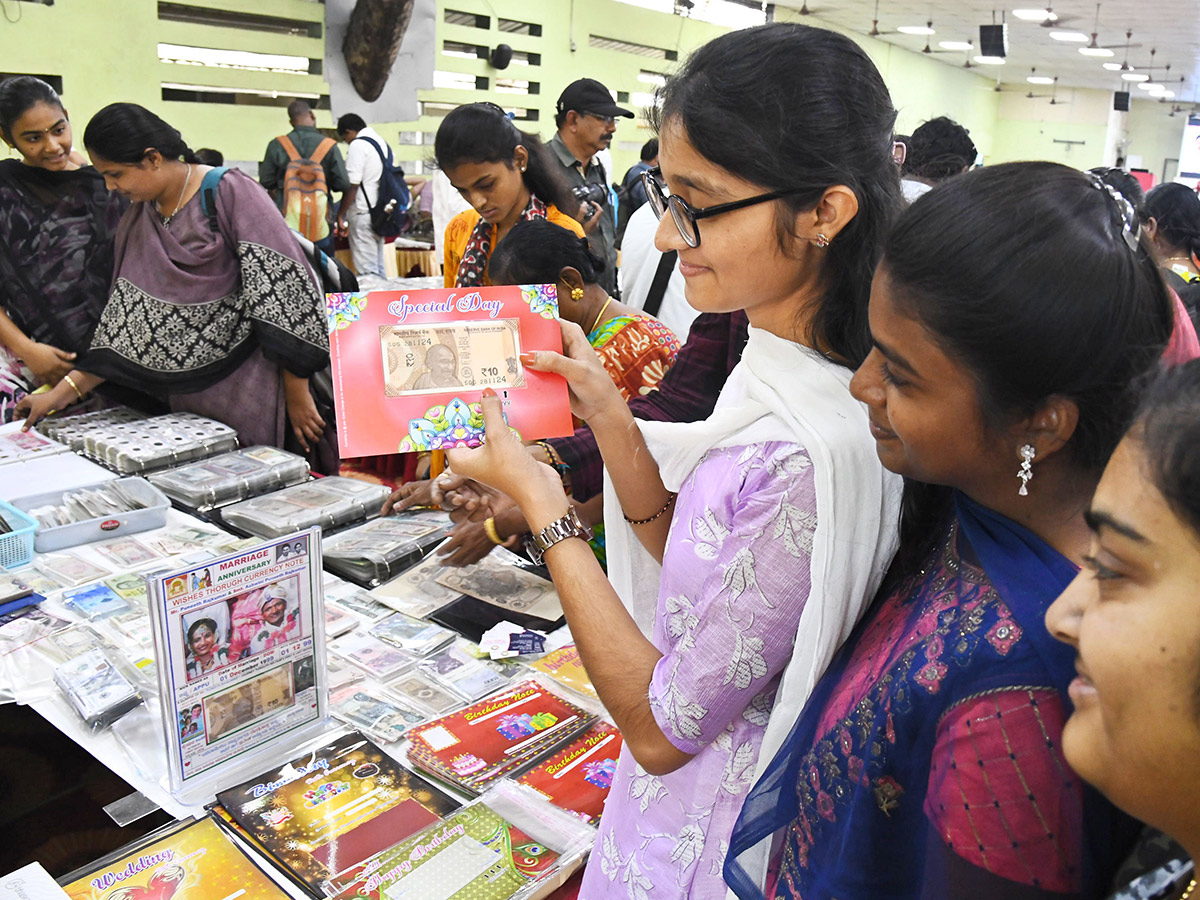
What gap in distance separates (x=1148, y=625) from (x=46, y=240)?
3.46m

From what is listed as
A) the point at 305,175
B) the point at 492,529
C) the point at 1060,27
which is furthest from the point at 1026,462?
the point at 1060,27

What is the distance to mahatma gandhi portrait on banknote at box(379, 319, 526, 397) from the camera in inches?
55.4

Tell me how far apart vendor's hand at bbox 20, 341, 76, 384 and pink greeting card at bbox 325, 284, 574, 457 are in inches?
88.4

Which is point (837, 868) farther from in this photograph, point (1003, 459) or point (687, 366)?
point (687, 366)

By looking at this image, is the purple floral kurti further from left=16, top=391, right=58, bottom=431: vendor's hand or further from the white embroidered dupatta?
left=16, top=391, right=58, bottom=431: vendor's hand

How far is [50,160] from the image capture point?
9.93 feet

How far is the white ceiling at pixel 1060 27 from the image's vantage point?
12.1 m

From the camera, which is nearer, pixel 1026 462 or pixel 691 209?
pixel 1026 462

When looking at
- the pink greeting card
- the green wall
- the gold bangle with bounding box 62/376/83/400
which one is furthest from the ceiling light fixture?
the pink greeting card

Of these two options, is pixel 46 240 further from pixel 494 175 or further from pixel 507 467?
pixel 507 467

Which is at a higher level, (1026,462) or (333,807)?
(1026,462)

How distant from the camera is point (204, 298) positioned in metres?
2.81

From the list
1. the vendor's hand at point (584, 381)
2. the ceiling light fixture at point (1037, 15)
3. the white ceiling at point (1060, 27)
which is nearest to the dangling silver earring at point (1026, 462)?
the vendor's hand at point (584, 381)

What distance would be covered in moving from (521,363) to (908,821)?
0.89 metres
